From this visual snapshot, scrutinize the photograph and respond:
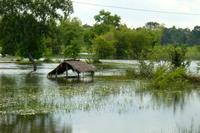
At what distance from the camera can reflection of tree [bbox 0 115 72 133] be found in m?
16.5

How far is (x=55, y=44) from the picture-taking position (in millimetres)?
100750

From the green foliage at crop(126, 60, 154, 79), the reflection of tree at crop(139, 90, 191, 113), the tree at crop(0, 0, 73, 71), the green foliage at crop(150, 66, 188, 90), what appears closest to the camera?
the reflection of tree at crop(139, 90, 191, 113)

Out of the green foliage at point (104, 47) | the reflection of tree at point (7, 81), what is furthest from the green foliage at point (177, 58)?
→ the green foliage at point (104, 47)

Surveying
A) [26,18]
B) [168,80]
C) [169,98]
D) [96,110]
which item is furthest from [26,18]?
[96,110]

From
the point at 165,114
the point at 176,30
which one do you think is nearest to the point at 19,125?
the point at 165,114

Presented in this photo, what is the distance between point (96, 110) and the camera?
2162 cm

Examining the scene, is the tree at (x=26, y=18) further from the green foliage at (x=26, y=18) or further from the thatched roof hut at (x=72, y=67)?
the thatched roof hut at (x=72, y=67)

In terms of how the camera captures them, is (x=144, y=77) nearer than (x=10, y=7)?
Yes

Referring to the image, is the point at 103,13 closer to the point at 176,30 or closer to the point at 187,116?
the point at 176,30

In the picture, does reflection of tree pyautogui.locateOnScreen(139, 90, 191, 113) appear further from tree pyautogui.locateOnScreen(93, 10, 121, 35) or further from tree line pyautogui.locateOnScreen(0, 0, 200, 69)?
tree pyautogui.locateOnScreen(93, 10, 121, 35)

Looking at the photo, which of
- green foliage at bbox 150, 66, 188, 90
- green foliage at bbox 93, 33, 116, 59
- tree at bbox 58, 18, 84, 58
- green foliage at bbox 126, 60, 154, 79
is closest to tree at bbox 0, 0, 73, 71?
green foliage at bbox 126, 60, 154, 79

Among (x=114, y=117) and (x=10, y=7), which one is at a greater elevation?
(x=10, y=7)

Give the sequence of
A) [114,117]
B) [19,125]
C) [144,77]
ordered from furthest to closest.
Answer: [144,77] → [114,117] → [19,125]

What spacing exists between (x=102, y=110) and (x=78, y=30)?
93.8 m
